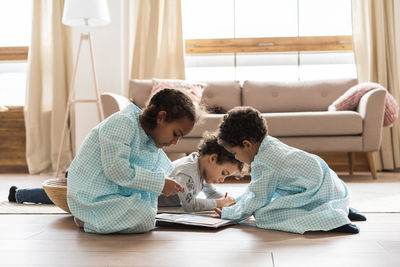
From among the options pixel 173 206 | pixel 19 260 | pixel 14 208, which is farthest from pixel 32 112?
pixel 19 260

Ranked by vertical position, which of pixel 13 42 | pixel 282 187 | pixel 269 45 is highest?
pixel 13 42

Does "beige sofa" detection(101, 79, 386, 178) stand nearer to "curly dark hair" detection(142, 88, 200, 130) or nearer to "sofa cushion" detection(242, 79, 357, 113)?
"sofa cushion" detection(242, 79, 357, 113)

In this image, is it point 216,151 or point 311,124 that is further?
point 311,124

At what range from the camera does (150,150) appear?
5.90ft

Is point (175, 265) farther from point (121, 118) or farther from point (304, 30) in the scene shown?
point (304, 30)

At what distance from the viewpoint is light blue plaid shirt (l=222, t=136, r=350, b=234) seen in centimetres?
175

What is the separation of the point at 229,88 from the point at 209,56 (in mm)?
714

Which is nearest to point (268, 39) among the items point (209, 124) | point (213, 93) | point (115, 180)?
point (213, 93)

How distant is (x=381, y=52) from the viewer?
4.38 m

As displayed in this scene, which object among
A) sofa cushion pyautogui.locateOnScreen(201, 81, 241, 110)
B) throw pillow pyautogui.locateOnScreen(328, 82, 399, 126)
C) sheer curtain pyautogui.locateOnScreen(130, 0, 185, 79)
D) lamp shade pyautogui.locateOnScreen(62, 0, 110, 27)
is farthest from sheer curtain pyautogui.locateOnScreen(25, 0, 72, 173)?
throw pillow pyautogui.locateOnScreen(328, 82, 399, 126)

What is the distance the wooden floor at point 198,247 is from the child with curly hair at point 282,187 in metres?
0.05

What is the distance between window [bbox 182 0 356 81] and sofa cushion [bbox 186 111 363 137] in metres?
1.23

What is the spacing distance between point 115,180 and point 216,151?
2.13 feet

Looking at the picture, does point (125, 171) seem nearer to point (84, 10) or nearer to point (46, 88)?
point (84, 10)
